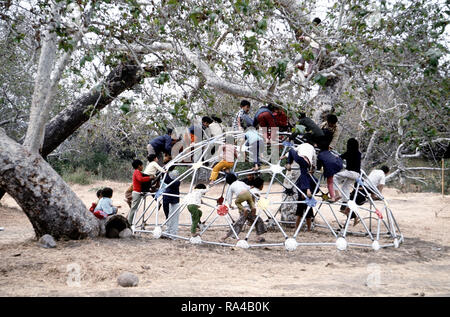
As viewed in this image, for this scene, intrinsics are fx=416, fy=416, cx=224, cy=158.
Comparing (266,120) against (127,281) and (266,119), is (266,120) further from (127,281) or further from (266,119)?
(127,281)

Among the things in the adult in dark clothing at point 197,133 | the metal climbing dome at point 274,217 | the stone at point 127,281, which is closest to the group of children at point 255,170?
the metal climbing dome at point 274,217

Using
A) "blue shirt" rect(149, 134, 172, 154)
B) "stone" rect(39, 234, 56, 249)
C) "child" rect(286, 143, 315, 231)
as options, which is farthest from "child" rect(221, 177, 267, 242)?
"stone" rect(39, 234, 56, 249)

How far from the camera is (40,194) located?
556 centimetres

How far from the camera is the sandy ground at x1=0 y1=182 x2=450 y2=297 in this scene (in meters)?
3.83

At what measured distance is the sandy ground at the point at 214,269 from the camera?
12.6 feet

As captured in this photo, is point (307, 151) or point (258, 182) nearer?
point (307, 151)

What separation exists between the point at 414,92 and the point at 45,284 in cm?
635

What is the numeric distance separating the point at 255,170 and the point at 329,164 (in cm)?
120

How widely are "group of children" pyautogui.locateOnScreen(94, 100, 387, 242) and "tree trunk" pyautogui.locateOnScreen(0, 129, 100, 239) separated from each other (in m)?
1.09


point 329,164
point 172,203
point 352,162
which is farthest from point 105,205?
point 352,162

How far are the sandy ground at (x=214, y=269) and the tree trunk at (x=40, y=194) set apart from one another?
0.24 m

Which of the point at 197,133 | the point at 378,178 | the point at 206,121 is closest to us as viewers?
the point at 206,121

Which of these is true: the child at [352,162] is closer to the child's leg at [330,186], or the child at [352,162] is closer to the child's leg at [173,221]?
the child's leg at [330,186]
